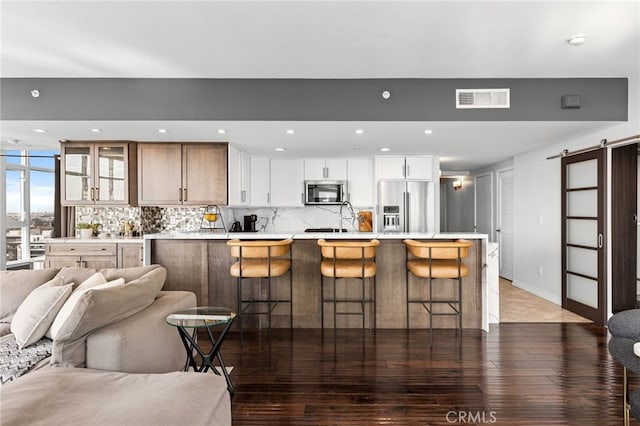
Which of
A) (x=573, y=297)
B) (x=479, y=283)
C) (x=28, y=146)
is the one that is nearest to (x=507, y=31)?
(x=479, y=283)

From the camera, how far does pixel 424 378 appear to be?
2.71 meters

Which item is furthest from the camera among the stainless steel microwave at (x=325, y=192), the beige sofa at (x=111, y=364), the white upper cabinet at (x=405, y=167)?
the stainless steel microwave at (x=325, y=192)

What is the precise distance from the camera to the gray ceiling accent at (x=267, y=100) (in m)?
3.58

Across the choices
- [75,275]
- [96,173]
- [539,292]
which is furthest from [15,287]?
[539,292]

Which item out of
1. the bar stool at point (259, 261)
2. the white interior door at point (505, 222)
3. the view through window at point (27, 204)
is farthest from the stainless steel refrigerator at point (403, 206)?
the view through window at point (27, 204)

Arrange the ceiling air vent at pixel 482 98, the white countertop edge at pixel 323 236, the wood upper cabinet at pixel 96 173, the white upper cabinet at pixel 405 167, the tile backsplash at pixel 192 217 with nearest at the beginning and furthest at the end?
1. the ceiling air vent at pixel 482 98
2. the white countertop edge at pixel 323 236
3. the wood upper cabinet at pixel 96 173
4. the tile backsplash at pixel 192 217
5. the white upper cabinet at pixel 405 167

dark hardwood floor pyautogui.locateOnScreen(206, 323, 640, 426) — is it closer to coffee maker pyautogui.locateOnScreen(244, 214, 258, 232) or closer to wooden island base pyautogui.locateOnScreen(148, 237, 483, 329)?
wooden island base pyautogui.locateOnScreen(148, 237, 483, 329)

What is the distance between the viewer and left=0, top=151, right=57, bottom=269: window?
561cm

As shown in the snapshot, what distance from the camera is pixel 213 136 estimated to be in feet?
14.6

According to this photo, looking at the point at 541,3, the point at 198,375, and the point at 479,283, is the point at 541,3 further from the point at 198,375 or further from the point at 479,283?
the point at 198,375

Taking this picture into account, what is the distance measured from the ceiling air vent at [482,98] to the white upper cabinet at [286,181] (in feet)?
10.6

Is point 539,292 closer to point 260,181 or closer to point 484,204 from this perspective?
point 484,204

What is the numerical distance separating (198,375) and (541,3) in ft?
9.63

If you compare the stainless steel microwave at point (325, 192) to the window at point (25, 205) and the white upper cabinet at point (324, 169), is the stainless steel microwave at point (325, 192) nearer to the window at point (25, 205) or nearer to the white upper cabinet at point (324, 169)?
the white upper cabinet at point (324, 169)
